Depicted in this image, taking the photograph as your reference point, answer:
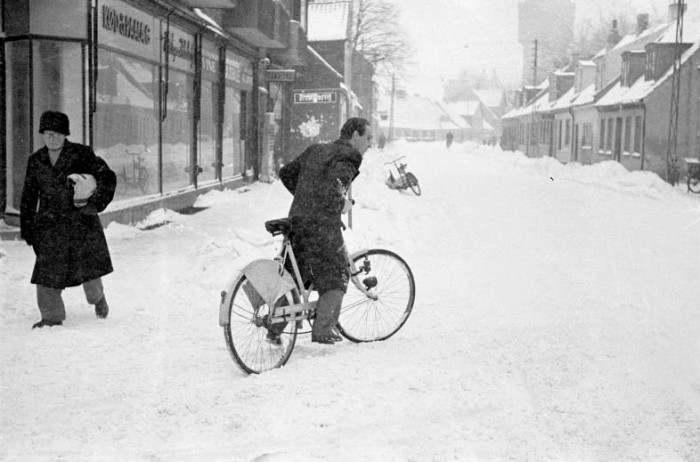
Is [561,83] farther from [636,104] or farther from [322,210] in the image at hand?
[322,210]

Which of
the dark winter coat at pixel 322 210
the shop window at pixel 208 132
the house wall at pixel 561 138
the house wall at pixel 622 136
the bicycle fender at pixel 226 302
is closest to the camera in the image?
the bicycle fender at pixel 226 302

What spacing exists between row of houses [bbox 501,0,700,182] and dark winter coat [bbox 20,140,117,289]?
2069 cm

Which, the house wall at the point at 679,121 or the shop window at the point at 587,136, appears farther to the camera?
the shop window at the point at 587,136

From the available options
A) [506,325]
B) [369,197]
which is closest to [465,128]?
[369,197]

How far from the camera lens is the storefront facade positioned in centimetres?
1067

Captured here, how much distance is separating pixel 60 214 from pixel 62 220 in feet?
0.16

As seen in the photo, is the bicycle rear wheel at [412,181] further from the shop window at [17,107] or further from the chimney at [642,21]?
the chimney at [642,21]

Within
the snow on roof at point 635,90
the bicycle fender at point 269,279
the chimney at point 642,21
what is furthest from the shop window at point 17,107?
the chimney at point 642,21

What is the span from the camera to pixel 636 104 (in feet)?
112

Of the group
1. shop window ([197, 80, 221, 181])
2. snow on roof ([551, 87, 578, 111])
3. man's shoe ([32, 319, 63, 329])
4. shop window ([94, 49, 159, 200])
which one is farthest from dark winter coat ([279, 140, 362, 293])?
snow on roof ([551, 87, 578, 111])

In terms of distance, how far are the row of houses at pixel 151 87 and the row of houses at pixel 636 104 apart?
1206 cm

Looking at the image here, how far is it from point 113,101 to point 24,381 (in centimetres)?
802

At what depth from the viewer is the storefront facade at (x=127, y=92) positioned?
10672 millimetres

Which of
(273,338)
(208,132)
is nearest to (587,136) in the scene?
(208,132)
